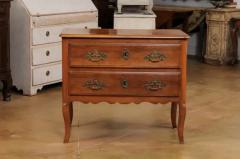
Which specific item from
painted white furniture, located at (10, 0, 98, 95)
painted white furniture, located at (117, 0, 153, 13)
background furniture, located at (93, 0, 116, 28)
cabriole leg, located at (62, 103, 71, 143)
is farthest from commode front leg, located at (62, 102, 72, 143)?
background furniture, located at (93, 0, 116, 28)

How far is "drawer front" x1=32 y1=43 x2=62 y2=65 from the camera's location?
4895 mm

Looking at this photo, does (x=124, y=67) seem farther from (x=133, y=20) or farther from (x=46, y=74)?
(x=133, y=20)

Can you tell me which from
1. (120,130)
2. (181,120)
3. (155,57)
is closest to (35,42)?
(120,130)

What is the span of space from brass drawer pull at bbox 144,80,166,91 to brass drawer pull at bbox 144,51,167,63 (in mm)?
146

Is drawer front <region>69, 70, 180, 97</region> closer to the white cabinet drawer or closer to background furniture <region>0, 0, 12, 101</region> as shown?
background furniture <region>0, 0, 12, 101</region>

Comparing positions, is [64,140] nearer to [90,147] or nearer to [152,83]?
[90,147]

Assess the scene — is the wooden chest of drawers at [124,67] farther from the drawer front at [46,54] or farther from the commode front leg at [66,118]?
the drawer front at [46,54]

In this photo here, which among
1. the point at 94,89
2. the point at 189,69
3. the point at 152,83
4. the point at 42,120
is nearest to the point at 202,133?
the point at 152,83

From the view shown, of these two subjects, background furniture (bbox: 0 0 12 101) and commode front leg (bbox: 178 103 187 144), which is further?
background furniture (bbox: 0 0 12 101)

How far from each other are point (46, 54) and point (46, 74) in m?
0.21

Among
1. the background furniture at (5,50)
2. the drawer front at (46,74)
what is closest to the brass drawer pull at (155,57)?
the background furniture at (5,50)

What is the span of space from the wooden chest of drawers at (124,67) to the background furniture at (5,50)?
1426 millimetres

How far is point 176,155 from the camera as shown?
10.6 ft

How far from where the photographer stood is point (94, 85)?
332 cm
